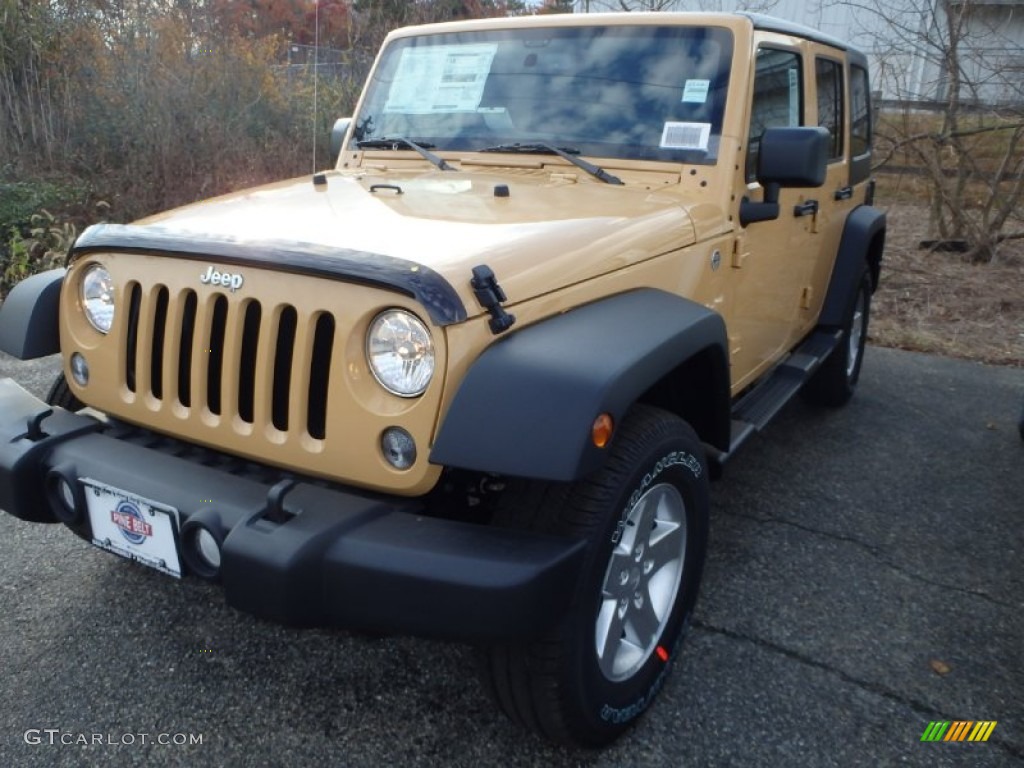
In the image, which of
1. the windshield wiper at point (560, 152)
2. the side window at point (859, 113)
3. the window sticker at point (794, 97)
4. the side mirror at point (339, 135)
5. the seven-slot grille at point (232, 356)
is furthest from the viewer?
the side window at point (859, 113)

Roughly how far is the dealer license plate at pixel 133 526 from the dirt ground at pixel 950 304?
5.64 metres

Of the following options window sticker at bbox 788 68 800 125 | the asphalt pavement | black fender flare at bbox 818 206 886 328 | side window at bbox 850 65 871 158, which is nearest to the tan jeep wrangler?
the asphalt pavement

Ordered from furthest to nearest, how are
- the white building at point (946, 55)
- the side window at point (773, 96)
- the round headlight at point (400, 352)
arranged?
the white building at point (946, 55) → the side window at point (773, 96) → the round headlight at point (400, 352)

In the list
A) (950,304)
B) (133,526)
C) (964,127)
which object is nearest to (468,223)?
(133,526)

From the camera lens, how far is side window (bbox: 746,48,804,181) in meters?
3.02

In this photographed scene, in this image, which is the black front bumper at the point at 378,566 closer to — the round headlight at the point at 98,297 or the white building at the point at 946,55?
the round headlight at the point at 98,297

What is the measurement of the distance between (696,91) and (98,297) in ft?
6.52

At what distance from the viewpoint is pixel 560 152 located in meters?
2.97

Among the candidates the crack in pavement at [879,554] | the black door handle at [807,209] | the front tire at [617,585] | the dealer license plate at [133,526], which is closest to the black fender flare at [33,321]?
the dealer license plate at [133,526]

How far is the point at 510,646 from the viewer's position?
1.91 meters

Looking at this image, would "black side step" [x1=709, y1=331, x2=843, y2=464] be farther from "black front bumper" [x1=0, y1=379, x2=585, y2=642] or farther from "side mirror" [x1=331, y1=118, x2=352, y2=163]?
"side mirror" [x1=331, y1=118, x2=352, y2=163]

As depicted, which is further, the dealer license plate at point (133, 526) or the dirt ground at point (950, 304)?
the dirt ground at point (950, 304)

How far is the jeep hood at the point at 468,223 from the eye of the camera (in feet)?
6.59

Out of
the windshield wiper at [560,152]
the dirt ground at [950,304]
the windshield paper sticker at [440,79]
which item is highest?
the windshield paper sticker at [440,79]
